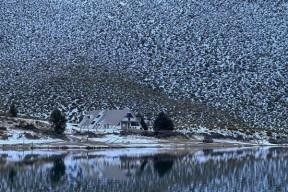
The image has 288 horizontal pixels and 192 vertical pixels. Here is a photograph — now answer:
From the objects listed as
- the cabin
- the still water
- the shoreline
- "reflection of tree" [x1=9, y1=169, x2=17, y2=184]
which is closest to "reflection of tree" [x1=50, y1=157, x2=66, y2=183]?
the still water

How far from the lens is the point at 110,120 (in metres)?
73.8

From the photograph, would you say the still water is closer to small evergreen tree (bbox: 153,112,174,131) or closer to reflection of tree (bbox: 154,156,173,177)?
reflection of tree (bbox: 154,156,173,177)

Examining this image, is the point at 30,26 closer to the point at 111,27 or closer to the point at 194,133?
the point at 111,27

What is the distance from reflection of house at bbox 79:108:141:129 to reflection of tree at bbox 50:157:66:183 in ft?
109

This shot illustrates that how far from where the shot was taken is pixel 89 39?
10825cm

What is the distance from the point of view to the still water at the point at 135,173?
26062 millimetres

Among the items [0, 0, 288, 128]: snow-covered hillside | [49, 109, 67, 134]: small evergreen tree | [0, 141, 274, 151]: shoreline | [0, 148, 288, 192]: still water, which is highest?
[0, 0, 288, 128]: snow-covered hillside

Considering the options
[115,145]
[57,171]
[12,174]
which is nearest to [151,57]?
[115,145]

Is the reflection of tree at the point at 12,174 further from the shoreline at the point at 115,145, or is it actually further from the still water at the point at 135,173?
the shoreline at the point at 115,145

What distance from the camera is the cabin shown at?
71.9 meters

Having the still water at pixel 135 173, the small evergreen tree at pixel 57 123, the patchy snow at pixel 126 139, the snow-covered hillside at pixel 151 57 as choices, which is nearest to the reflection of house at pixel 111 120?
the snow-covered hillside at pixel 151 57

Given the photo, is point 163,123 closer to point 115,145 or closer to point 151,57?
point 115,145

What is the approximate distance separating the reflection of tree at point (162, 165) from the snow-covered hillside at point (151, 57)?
36.4 metres

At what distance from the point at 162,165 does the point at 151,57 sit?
221ft
